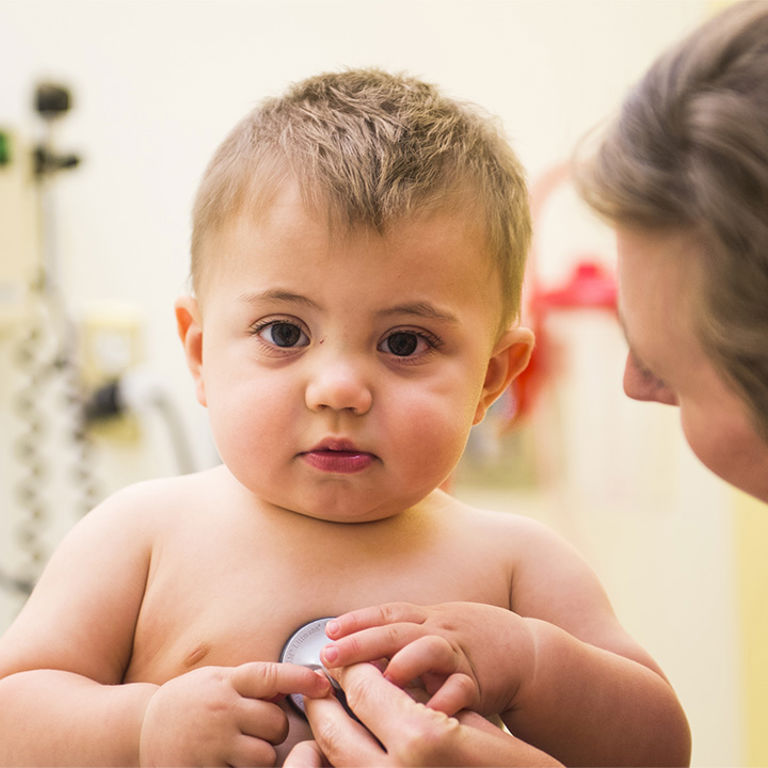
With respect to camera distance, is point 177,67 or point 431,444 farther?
point 177,67

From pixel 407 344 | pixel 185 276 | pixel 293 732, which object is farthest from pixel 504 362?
pixel 185 276

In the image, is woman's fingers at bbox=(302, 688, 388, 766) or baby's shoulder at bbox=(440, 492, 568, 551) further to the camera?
baby's shoulder at bbox=(440, 492, 568, 551)

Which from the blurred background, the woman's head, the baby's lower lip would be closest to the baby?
the baby's lower lip

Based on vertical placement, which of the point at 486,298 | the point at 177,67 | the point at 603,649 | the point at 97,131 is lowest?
the point at 603,649

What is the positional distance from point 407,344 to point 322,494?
144 mm

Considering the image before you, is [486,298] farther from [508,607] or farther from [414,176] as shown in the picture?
[508,607]

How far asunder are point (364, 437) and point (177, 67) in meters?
1.52

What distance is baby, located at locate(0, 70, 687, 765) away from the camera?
747 millimetres

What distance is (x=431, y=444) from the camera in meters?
0.79

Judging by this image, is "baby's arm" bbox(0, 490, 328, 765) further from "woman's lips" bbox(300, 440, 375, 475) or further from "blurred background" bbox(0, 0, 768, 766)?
"blurred background" bbox(0, 0, 768, 766)

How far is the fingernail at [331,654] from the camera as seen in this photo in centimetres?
68

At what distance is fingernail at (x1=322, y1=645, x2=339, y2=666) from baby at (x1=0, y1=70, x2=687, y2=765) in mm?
22

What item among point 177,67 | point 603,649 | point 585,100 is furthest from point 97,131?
point 603,649

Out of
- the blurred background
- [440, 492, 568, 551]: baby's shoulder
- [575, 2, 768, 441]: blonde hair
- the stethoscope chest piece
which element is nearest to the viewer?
[575, 2, 768, 441]: blonde hair
